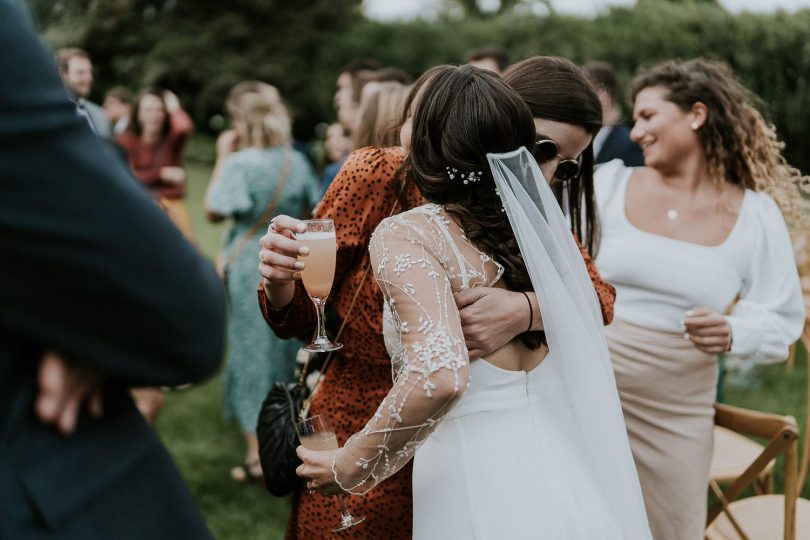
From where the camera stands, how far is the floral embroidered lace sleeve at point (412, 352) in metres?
1.61

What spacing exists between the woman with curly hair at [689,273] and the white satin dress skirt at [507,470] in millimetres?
1147

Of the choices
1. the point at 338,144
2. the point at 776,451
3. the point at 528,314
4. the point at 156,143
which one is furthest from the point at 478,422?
the point at 156,143

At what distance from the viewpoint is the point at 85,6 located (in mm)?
23203

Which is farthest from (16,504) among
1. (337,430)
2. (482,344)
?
(337,430)

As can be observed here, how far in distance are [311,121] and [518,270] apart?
22.3m

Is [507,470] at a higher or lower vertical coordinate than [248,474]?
higher

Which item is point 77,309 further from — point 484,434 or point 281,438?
point 281,438

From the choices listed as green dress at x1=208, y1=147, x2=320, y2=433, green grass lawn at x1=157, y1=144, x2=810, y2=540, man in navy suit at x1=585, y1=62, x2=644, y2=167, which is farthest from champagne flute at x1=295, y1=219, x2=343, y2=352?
man in navy suit at x1=585, y1=62, x2=644, y2=167

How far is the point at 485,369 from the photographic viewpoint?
1865mm

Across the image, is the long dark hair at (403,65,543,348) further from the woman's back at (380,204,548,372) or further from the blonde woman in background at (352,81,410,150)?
the blonde woman in background at (352,81,410,150)

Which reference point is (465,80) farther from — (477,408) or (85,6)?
(85,6)

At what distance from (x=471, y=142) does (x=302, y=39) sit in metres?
23.6

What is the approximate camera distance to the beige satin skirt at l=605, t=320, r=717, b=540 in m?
2.91

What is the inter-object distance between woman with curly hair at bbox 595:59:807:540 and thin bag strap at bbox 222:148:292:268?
2449 millimetres
